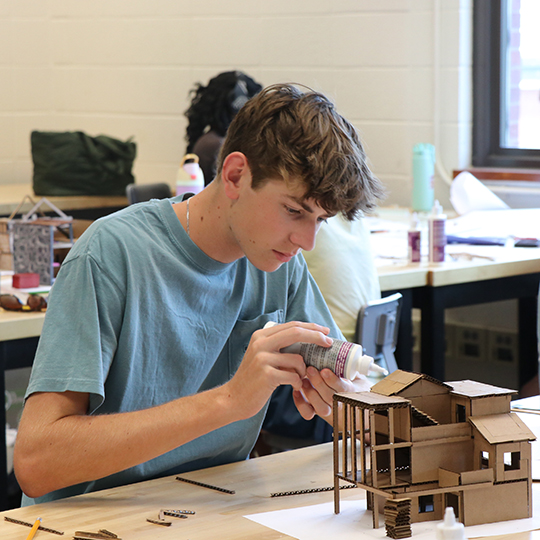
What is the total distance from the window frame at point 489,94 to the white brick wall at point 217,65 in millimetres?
41

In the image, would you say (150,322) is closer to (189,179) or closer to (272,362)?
(272,362)

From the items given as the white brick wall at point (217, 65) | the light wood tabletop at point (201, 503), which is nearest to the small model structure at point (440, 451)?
the light wood tabletop at point (201, 503)

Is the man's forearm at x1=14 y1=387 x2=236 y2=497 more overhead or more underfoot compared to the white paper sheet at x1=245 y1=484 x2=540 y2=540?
more overhead

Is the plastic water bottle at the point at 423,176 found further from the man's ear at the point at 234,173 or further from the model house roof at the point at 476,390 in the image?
the model house roof at the point at 476,390

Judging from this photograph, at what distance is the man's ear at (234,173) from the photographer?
1.21 meters

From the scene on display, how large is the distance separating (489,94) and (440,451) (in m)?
2.70

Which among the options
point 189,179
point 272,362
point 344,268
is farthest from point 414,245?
point 272,362

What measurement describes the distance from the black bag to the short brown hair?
294 centimetres

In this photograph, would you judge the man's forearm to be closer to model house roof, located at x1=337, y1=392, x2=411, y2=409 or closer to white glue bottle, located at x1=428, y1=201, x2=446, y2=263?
model house roof, located at x1=337, y1=392, x2=411, y2=409

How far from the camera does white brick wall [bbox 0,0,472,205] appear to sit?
3.45 metres

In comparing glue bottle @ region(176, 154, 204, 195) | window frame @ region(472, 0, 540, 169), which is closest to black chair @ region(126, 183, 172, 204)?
glue bottle @ region(176, 154, 204, 195)

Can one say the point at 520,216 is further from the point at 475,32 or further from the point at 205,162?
the point at 205,162

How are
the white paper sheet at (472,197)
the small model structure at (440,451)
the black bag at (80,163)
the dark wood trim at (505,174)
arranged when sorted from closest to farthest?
the small model structure at (440,451) < the white paper sheet at (472,197) < the dark wood trim at (505,174) < the black bag at (80,163)

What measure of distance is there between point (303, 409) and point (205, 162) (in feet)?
6.82
